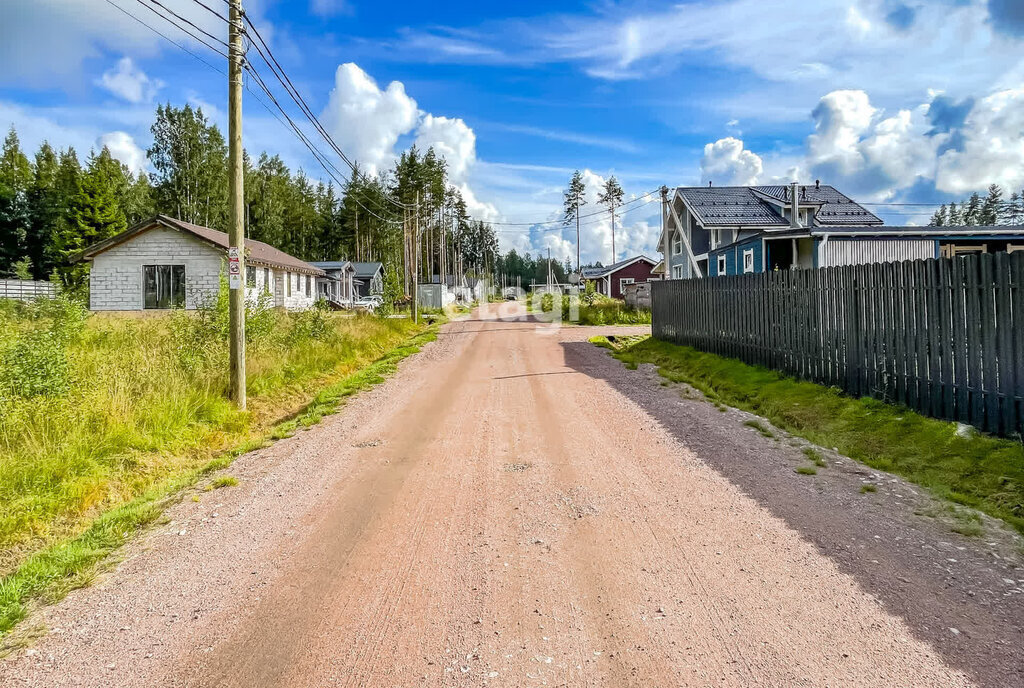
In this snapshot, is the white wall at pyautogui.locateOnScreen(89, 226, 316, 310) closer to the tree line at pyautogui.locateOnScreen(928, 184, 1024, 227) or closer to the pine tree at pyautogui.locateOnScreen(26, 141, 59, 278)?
Result: the pine tree at pyautogui.locateOnScreen(26, 141, 59, 278)

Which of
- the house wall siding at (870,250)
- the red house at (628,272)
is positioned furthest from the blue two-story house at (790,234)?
the red house at (628,272)

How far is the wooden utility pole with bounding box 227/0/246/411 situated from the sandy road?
11.3ft

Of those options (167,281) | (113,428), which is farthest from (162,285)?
(113,428)

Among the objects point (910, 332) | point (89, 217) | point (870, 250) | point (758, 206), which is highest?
point (89, 217)

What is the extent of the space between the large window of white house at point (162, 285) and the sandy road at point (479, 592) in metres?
23.4

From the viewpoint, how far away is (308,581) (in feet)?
12.6

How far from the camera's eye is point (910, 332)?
7.55 m

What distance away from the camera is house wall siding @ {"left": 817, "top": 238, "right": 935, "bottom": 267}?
1942 cm

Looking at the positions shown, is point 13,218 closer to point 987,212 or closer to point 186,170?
point 186,170

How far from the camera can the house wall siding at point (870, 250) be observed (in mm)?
19422

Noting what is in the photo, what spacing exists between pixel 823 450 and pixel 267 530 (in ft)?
18.5

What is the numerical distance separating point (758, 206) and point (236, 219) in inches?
1127

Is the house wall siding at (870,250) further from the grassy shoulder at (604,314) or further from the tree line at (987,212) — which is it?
the tree line at (987,212)

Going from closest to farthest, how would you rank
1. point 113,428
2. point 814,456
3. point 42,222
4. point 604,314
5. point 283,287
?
point 814,456
point 113,428
point 604,314
point 283,287
point 42,222
